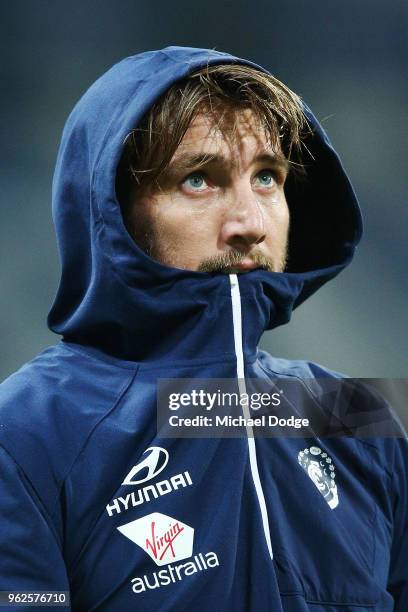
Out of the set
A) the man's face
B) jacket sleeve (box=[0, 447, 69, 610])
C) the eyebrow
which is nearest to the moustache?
the man's face

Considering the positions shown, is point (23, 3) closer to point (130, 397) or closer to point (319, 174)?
point (319, 174)

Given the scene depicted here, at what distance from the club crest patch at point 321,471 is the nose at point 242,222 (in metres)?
0.27

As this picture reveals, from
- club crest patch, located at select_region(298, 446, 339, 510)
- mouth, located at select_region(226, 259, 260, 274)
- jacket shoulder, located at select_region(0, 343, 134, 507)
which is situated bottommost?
club crest patch, located at select_region(298, 446, 339, 510)

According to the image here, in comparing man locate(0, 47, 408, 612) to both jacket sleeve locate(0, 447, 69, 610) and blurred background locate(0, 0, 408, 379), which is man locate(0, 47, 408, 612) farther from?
blurred background locate(0, 0, 408, 379)

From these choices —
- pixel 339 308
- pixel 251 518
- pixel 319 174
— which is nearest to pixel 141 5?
pixel 339 308

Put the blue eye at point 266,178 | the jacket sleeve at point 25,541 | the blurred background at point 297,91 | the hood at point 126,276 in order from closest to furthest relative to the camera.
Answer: the jacket sleeve at point 25,541, the hood at point 126,276, the blue eye at point 266,178, the blurred background at point 297,91

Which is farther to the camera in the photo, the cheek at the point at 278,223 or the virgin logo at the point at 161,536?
the cheek at the point at 278,223

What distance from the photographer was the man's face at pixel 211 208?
51.3 inches

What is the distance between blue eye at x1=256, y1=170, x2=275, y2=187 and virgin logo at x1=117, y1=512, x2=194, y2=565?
462 mm

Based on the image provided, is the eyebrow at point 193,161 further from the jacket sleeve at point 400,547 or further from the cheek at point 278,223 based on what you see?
the jacket sleeve at point 400,547

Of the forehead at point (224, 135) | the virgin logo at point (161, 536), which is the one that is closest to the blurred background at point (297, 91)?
the forehead at point (224, 135)

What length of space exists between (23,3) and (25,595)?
2.34 metres

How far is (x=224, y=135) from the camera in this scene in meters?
1.32

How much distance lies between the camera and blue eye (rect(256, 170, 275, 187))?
1.38 meters
